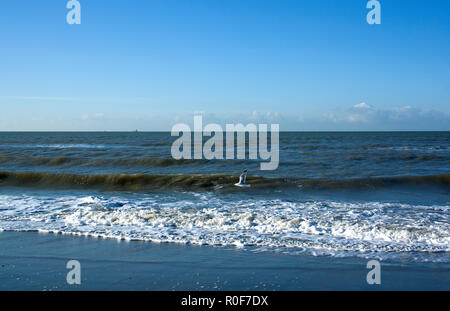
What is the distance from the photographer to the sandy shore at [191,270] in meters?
5.20

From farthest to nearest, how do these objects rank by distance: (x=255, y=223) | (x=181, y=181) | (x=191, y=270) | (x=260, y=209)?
1. (x=181, y=181)
2. (x=260, y=209)
3. (x=255, y=223)
4. (x=191, y=270)

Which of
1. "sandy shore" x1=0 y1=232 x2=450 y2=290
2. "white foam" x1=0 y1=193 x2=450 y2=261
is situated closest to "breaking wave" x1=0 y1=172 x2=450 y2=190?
"white foam" x1=0 y1=193 x2=450 y2=261

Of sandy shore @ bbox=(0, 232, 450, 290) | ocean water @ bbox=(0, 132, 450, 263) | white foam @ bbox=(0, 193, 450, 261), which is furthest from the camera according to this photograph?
ocean water @ bbox=(0, 132, 450, 263)

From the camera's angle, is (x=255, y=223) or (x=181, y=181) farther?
(x=181, y=181)

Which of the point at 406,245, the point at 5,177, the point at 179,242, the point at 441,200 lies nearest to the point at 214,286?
the point at 179,242

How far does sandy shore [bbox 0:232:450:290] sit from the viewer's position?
5199 mm

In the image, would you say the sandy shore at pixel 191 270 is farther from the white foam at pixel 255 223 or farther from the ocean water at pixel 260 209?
the white foam at pixel 255 223

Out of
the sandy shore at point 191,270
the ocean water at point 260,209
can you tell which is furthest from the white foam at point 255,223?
the sandy shore at point 191,270

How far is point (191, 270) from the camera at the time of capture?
19.0 feet

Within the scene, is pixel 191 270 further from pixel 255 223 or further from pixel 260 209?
pixel 260 209

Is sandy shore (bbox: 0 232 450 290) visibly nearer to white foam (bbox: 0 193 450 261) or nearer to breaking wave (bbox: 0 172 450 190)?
white foam (bbox: 0 193 450 261)

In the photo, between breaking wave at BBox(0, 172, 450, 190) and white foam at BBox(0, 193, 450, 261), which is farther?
breaking wave at BBox(0, 172, 450, 190)

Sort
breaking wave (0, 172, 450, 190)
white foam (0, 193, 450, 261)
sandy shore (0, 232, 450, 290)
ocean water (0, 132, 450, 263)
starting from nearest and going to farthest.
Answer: sandy shore (0, 232, 450, 290)
white foam (0, 193, 450, 261)
ocean water (0, 132, 450, 263)
breaking wave (0, 172, 450, 190)

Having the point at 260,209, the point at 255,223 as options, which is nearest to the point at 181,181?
the point at 260,209
